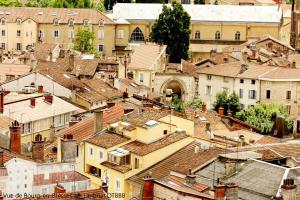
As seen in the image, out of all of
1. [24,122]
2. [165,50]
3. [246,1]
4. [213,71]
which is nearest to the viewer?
[24,122]

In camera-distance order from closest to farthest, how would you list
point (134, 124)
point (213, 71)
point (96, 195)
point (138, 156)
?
point (96, 195) → point (138, 156) → point (134, 124) → point (213, 71)

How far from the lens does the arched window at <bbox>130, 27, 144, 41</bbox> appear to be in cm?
12264

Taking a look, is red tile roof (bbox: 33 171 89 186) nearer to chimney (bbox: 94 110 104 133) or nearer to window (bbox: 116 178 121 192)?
window (bbox: 116 178 121 192)

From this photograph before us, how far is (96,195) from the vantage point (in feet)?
113

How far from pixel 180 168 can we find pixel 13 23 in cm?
7707

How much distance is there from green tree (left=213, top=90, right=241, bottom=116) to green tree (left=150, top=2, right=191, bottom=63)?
27293mm

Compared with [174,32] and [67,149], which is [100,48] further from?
[67,149]

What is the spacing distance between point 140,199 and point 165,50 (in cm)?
6685

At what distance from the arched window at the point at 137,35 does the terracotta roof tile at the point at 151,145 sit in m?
74.4

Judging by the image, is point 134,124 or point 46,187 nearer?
point 46,187

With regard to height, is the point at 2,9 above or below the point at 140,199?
above

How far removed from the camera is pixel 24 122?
5875cm

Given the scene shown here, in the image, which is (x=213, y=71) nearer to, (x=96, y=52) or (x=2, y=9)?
(x=96, y=52)

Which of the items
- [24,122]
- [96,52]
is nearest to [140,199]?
[24,122]
